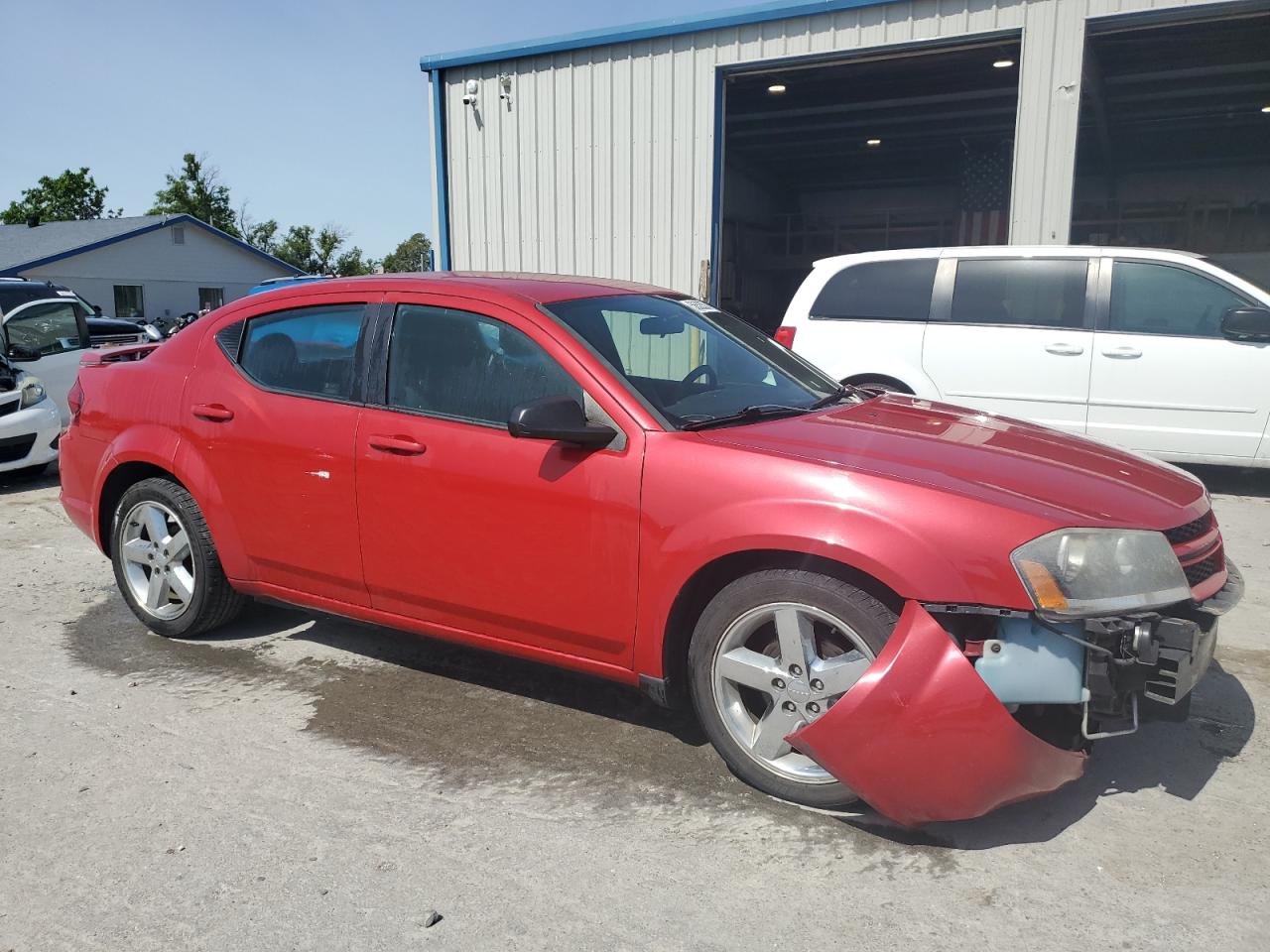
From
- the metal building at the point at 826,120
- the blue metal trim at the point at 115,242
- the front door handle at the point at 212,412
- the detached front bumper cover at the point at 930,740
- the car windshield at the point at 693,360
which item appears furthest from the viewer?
the blue metal trim at the point at 115,242

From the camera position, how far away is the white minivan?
22.8 feet

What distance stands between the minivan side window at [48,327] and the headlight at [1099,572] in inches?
374

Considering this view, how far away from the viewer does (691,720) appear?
3.56m

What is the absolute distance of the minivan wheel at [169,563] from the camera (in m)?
4.19

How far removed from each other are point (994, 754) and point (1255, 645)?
2.39 meters

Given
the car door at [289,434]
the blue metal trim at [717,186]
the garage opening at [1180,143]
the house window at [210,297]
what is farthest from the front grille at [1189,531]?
the house window at [210,297]

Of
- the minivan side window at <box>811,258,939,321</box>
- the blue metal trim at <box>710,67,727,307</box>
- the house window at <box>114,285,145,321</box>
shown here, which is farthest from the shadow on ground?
the house window at <box>114,285,145,321</box>

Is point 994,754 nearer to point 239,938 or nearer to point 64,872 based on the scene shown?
point 239,938

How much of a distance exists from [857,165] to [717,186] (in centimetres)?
1130

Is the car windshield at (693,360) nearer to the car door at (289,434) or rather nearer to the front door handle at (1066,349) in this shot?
the car door at (289,434)

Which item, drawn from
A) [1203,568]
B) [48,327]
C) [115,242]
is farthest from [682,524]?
[115,242]

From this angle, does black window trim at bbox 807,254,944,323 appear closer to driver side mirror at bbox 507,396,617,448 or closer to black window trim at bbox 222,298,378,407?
black window trim at bbox 222,298,378,407

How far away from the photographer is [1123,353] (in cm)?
713

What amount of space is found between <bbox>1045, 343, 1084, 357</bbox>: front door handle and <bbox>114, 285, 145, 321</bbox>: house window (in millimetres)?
37500
